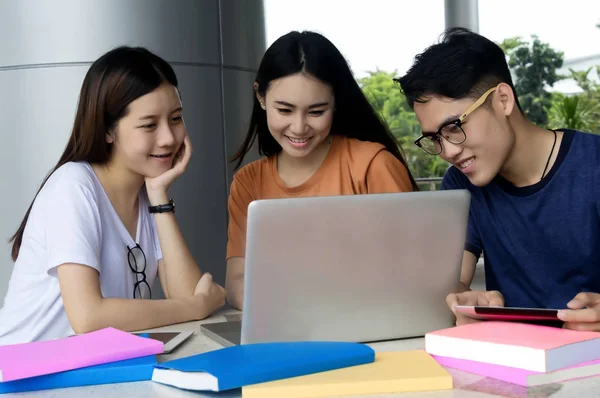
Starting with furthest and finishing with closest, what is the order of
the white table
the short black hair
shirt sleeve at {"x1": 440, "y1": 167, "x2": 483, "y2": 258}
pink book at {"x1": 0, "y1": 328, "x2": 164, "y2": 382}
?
shirt sleeve at {"x1": 440, "y1": 167, "x2": 483, "y2": 258} → the short black hair → pink book at {"x1": 0, "y1": 328, "x2": 164, "y2": 382} → the white table

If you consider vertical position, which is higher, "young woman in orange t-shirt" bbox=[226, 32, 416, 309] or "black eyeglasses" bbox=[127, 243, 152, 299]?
"young woman in orange t-shirt" bbox=[226, 32, 416, 309]

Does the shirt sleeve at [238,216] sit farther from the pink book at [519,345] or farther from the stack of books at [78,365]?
the pink book at [519,345]

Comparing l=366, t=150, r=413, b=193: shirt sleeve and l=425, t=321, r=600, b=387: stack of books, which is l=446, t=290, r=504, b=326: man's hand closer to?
l=425, t=321, r=600, b=387: stack of books

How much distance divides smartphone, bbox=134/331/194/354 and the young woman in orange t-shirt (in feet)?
2.07

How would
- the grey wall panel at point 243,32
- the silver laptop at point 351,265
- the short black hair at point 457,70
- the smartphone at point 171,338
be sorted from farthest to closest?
the grey wall panel at point 243,32 < the short black hair at point 457,70 < the smartphone at point 171,338 < the silver laptop at point 351,265

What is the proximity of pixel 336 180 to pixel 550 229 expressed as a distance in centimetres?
79

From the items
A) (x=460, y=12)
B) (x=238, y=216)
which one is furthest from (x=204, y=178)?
(x=460, y=12)

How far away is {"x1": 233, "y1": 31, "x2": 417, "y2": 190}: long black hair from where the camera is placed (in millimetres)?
2441

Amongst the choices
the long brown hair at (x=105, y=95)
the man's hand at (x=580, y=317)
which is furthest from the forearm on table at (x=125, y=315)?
the man's hand at (x=580, y=317)

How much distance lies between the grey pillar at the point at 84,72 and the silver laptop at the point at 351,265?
98.1 inches

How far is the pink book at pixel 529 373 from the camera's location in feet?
3.86

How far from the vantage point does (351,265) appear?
4.67 feet

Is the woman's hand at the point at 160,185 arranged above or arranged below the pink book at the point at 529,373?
above

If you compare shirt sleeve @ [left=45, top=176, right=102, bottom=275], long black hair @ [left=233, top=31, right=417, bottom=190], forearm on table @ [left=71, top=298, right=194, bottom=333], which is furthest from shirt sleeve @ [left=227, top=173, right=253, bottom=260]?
forearm on table @ [left=71, top=298, right=194, bottom=333]
